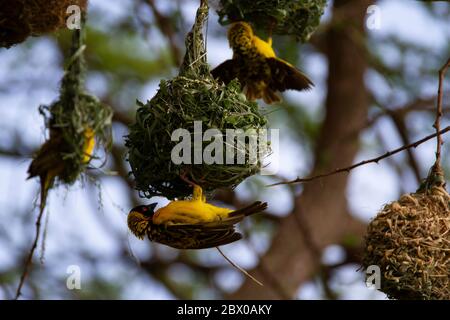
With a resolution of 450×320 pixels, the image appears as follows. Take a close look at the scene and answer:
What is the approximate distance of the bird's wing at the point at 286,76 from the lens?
4.22 m

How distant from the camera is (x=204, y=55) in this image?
147 inches

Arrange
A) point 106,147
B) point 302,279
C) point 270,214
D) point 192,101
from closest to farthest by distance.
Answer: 1. point 192,101
2. point 106,147
3. point 302,279
4. point 270,214

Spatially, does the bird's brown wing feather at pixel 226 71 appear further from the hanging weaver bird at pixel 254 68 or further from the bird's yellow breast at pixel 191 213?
the bird's yellow breast at pixel 191 213

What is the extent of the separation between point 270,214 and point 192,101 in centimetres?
451

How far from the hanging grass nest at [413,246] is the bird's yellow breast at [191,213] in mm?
725

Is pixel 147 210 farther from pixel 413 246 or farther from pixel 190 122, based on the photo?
pixel 413 246

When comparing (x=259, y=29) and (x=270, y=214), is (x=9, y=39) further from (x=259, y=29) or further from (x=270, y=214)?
(x=270, y=214)

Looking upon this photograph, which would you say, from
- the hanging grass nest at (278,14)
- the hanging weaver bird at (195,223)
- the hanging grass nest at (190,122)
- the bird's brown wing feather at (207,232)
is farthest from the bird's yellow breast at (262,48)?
the bird's brown wing feather at (207,232)

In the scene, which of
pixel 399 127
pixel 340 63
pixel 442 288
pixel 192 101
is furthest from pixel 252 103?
pixel 340 63

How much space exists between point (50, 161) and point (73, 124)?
0.74 feet

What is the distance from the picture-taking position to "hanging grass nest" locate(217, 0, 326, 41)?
13.7ft

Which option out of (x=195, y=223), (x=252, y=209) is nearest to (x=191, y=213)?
(x=195, y=223)

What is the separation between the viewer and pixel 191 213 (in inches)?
139
